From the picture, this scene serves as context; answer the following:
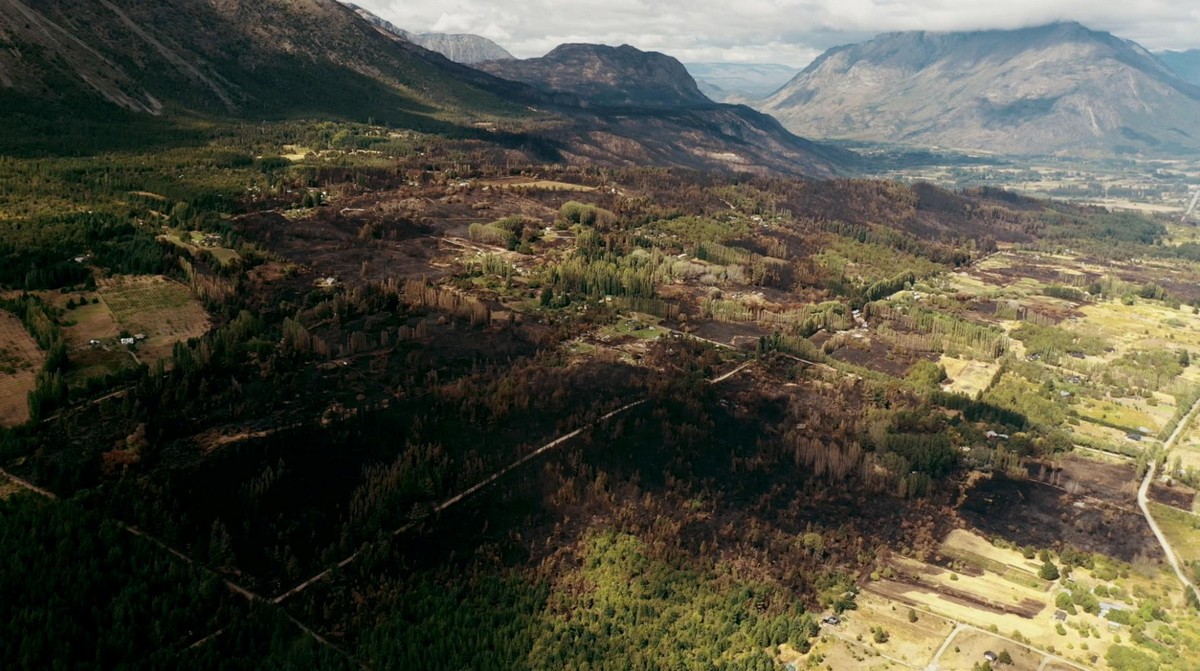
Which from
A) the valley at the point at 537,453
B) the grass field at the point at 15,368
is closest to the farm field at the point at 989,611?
the valley at the point at 537,453

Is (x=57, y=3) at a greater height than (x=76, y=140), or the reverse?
(x=57, y=3)

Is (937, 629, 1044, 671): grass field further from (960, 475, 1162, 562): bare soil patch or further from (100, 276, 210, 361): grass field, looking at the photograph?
(100, 276, 210, 361): grass field

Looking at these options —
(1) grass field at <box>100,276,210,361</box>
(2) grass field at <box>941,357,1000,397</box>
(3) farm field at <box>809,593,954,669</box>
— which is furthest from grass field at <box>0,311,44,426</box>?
(2) grass field at <box>941,357,1000,397</box>

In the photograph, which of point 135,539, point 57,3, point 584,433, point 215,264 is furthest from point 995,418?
point 57,3

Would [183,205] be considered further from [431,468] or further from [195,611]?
[195,611]

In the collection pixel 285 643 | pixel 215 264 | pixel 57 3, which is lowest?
pixel 285 643

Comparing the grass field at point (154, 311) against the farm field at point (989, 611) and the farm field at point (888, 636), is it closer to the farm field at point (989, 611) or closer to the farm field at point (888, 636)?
the farm field at point (888, 636)
